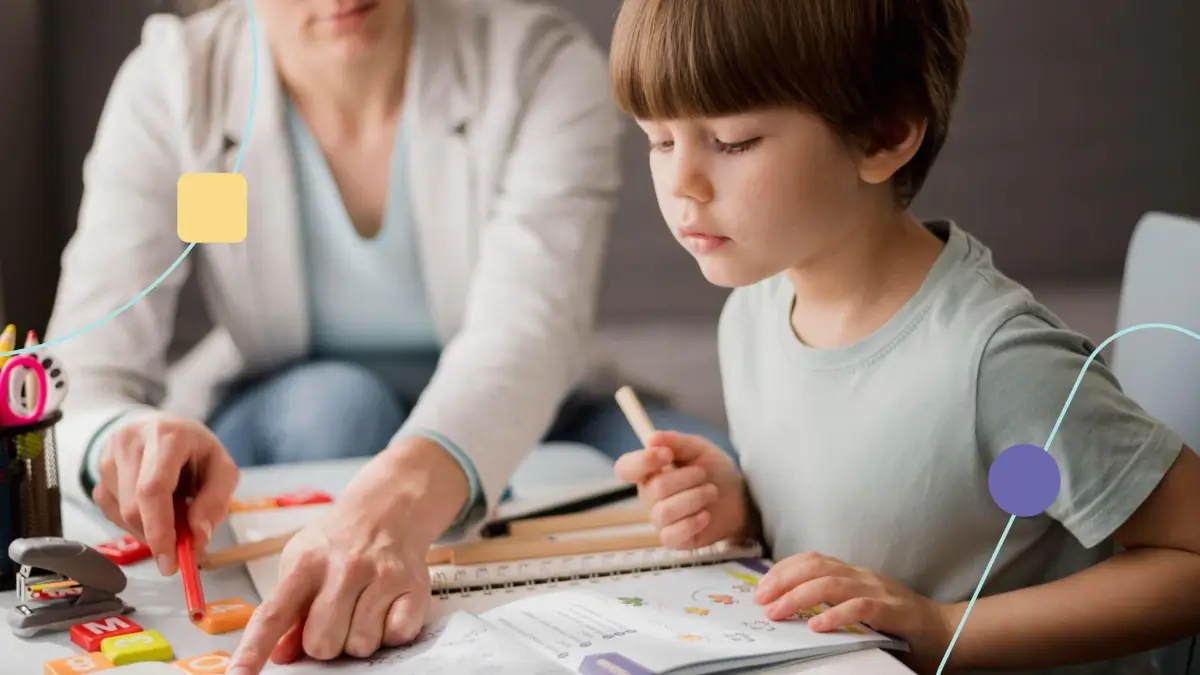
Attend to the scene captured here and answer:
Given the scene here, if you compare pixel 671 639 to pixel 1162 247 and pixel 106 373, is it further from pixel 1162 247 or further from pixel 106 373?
pixel 106 373

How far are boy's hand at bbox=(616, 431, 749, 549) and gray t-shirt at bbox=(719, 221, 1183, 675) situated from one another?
4cm

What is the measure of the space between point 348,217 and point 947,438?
0.68 m

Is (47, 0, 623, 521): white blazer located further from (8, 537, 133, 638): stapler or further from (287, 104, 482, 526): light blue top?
(8, 537, 133, 638): stapler

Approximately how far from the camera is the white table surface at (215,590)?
0.64 metres

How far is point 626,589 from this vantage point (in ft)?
2.48

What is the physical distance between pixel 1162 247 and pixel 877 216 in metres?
0.25

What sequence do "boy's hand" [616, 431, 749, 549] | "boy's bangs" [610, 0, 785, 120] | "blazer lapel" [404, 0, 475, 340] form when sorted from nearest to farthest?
1. "boy's bangs" [610, 0, 785, 120]
2. "boy's hand" [616, 431, 749, 549]
3. "blazer lapel" [404, 0, 475, 340]

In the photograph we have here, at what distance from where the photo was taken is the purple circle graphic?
2.01 ft

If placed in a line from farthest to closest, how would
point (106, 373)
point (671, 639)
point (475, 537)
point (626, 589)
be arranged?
point (106, 373)
point (475, 537)
point (626, 589)
point (671, 639)

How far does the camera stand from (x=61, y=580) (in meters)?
0.75

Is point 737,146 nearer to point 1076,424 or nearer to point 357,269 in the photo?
point 1076,424

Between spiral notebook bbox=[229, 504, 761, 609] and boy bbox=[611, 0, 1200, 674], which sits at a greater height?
boy bbox=[611, 0, 1200, 674]

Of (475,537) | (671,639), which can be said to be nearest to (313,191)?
(475,537)

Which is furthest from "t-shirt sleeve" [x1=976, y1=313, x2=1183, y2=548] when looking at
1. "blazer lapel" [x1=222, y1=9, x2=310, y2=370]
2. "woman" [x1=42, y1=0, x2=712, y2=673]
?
"blazer lapel" [x1=222, y1=9, x2=310, y2=370]
